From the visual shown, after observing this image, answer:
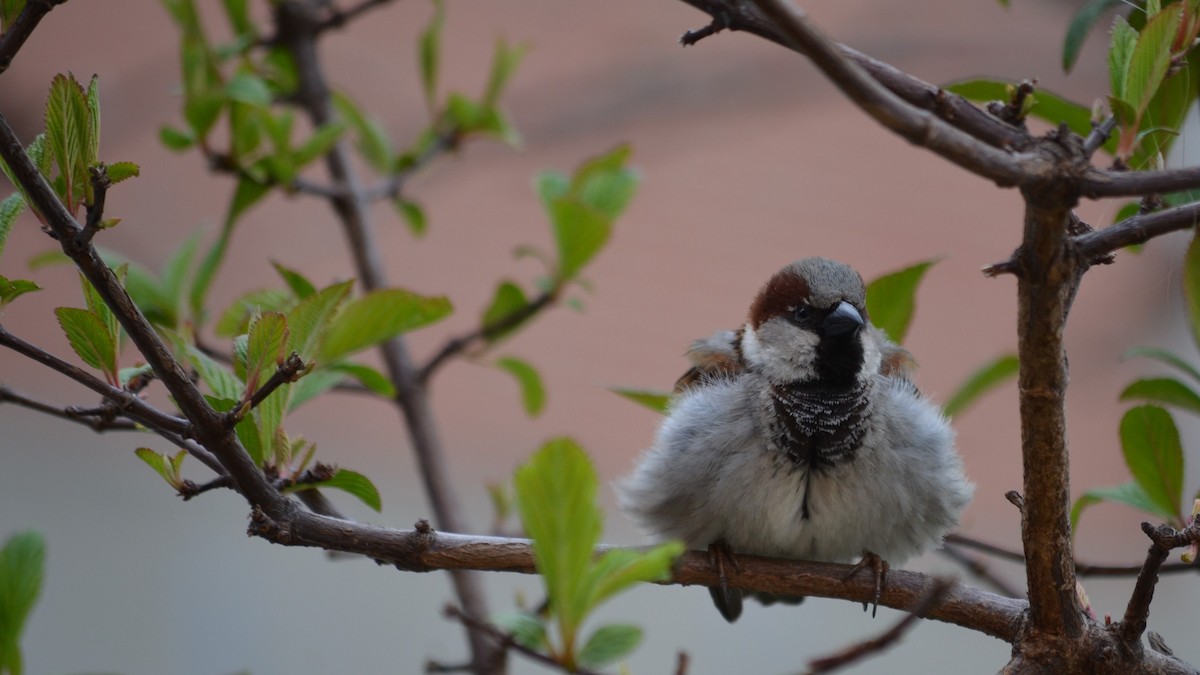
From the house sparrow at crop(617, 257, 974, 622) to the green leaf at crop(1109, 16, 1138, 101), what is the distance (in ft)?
1.51

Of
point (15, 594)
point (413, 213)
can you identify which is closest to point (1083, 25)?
point (413, 213)

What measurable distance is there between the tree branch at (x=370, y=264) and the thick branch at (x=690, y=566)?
1.37 ft

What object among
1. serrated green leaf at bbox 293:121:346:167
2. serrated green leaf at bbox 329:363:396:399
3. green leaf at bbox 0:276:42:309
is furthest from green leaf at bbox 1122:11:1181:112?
serrated green leaf at bbox 293:121:346:167

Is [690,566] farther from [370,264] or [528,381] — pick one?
[370,264]

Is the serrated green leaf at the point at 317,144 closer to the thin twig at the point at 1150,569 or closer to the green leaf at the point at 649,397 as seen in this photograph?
the green leaf at the point at 649,397

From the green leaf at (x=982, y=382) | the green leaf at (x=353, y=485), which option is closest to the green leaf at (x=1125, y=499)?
the green leaf at (x=982, y=382)

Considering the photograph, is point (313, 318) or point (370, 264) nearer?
point (313, 318)

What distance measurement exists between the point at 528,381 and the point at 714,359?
248 millimetres

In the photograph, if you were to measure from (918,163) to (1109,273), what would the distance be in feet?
3.34

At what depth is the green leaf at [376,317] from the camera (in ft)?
2.94

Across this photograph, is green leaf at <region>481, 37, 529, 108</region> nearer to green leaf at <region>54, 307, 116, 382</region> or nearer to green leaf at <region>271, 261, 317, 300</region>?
green leaf at <region>271, 261, 317, 300</region>

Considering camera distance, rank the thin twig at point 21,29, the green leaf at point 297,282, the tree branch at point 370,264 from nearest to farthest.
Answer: the thin twig at point 21,29, the green leaf at point 297,282, the tree branch at point 370,264

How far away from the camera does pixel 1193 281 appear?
782 mm

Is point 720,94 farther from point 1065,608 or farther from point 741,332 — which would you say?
point 1065,608
